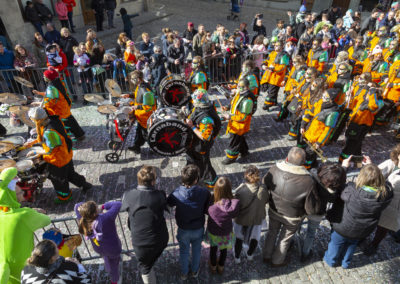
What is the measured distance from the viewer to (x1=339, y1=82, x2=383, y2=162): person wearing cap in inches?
230

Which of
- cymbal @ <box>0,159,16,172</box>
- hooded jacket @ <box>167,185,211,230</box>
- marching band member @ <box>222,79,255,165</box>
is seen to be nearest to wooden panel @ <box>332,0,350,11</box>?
marching band member @ <box>222,79,255,165</box>

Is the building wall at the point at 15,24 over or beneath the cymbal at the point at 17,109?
over

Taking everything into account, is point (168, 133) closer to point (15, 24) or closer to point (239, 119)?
point (239, 119)

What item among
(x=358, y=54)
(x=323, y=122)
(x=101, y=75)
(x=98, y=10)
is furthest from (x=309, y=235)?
(x=98, y=10)

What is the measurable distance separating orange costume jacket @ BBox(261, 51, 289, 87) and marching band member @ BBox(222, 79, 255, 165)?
2.65m

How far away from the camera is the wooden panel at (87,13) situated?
1523cm

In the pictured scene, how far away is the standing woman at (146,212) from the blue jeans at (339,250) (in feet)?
8.07

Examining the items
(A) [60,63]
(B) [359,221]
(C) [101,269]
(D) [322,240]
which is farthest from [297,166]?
(A) [60,63]

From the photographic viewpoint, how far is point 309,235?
425 cm

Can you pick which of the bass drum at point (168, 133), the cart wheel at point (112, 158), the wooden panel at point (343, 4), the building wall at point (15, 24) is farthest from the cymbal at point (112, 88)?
the wooden panel at point (343, 4)

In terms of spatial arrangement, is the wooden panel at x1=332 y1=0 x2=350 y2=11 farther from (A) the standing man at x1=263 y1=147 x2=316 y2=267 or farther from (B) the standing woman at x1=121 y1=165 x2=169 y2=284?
(B) the standing woman at x1=121 y1=165 x2=169 y2=284

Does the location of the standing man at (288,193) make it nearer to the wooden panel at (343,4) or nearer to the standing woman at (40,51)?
the standing woman at (40,51)

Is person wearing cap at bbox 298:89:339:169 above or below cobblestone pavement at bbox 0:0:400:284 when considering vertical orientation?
above

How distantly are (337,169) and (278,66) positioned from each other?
5188mm
